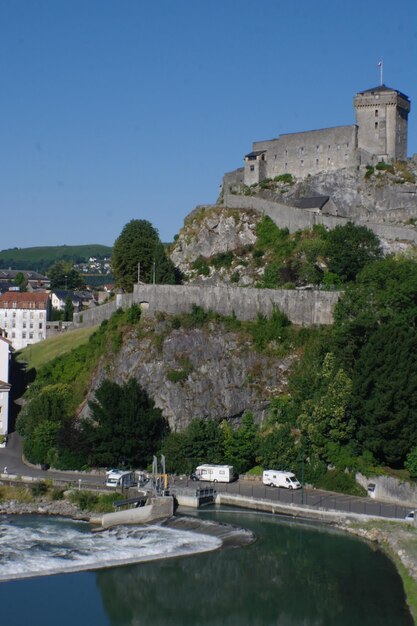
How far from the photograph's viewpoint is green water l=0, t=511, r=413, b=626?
30.1m

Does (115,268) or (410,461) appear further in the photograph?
(115,268)

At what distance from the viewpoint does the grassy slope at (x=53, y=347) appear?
60750 millimetres

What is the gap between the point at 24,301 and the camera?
281ft

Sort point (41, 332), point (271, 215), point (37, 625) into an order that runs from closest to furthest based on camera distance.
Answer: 1. point (37, 625)
2. point (271, 215)
3. point (41, 332)

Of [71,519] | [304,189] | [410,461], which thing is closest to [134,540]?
[71,519]

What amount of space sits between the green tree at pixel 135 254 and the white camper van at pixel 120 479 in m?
23.2

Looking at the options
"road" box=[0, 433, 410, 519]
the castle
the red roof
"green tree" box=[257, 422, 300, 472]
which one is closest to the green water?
"road" box=[0, 433, 410, 519]

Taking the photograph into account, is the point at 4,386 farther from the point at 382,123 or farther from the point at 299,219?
the point at 382,123

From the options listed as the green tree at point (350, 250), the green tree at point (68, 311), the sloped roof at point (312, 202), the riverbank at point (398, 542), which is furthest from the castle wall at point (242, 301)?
the green tree at point (68, 311)

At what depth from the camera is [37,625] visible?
28969mm

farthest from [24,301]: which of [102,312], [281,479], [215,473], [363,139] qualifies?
[281,479]

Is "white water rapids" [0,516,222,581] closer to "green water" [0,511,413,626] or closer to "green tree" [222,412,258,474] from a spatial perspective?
"green water" [0,511,413,626]

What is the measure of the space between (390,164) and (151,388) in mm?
27927

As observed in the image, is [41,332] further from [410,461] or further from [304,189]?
[410,461]
